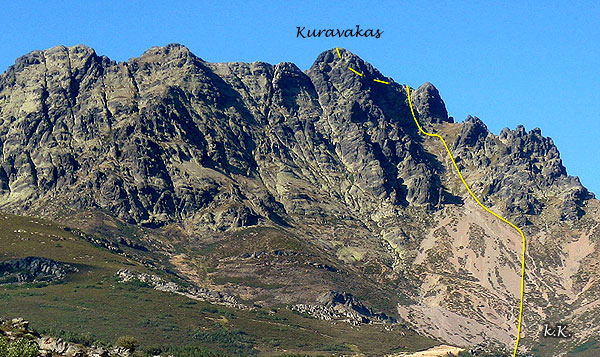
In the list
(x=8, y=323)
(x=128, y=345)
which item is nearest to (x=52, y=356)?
(x=8, y=323)

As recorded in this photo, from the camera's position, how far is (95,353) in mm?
121562

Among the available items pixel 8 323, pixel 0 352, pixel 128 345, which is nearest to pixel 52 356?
pixel 0 352

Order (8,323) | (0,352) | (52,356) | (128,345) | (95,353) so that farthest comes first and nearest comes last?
(128,345) → (8,323) → (95,353) → (52,356) → (0,352)

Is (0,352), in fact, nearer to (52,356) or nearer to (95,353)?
(52,356)

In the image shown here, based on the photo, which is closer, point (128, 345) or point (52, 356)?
point (52, 356)

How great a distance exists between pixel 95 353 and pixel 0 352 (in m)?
24.3

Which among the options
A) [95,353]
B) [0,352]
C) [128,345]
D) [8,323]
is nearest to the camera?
[0,352]

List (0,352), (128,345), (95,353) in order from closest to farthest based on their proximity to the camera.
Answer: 1. (0,352)
2. (95,353)
3. (128,345)

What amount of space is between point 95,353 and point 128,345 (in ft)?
248

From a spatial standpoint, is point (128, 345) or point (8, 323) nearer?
point (8, 323)

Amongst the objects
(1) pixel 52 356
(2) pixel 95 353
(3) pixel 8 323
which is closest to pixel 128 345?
(3) pixel 8 323

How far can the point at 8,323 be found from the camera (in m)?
134

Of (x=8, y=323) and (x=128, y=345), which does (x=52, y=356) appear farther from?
(x=128, y=345)

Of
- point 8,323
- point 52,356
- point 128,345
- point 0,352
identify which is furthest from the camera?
point 128,345
